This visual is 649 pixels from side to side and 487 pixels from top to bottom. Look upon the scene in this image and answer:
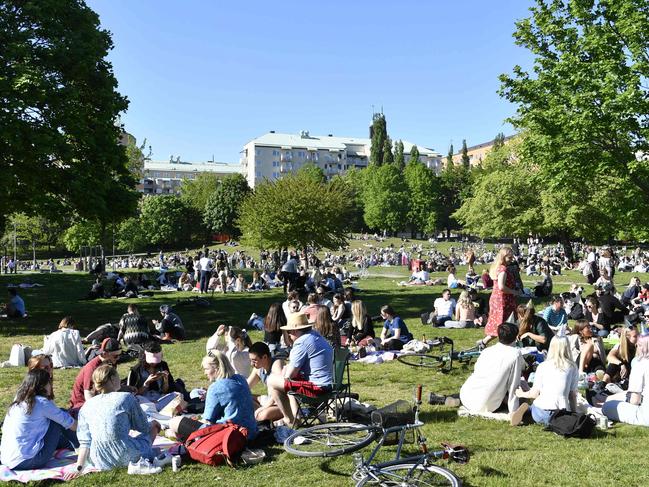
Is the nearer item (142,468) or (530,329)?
(142,468)

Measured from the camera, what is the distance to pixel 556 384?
6809mm

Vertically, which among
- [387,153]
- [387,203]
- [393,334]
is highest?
[387,153]

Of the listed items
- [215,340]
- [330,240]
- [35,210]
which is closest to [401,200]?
[330,240]

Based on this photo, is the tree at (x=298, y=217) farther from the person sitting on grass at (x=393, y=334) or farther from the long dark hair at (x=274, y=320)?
the long dark hair at (x=274, y=320)

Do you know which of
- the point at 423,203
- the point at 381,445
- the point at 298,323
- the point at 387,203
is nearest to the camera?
the point at 381,445

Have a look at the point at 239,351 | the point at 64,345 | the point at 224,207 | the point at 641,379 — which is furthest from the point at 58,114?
the point at 224,207

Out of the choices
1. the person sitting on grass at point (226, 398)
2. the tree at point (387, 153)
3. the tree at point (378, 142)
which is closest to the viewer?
the person sitting on grass at point (226, 398)

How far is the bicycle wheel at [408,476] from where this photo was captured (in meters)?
4.59

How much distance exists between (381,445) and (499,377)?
106 inches

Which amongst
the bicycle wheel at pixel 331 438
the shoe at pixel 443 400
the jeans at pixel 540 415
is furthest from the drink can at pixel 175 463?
the jeans at pixel 540 415

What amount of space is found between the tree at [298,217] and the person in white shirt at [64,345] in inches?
954

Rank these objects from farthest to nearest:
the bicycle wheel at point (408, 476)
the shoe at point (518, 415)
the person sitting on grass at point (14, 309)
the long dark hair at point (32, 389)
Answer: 1. the person sitting on grass at point (14, 309)
2. the shoe at point (518, 415)
3. the long dark hair at point (32, 389)
4. the bicycle wheel at point (408, 476)

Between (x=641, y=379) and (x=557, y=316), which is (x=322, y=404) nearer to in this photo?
(x=641, y=379)

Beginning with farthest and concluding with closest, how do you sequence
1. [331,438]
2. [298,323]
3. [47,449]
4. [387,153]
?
1. [387,153]
2. [298,323]
3. [331,438]
4. [47,449]
